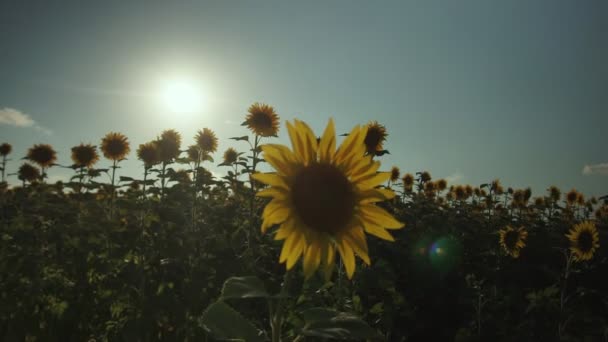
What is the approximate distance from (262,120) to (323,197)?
4.19m

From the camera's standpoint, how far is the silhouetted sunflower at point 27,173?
7.98 m

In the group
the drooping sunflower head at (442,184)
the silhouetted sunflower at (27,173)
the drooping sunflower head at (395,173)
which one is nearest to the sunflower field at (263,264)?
the silhouetted sunflower at (27,173)

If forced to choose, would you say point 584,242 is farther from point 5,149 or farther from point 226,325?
point 5,149

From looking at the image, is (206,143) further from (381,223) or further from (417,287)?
(381,223)

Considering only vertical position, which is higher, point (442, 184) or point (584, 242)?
point (442, 184)

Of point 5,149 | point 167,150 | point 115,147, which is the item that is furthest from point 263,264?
point 5,149

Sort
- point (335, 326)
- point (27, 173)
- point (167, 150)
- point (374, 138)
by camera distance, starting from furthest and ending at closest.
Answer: point (27, 173) < point (167, 150) < point (374, 138) < point (335, 326)

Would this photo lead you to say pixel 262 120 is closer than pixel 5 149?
Yes

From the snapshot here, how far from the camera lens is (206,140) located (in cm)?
664

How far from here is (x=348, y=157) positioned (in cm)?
161

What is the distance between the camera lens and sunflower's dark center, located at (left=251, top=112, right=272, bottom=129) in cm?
557

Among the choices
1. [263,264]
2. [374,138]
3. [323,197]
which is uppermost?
[374,138]

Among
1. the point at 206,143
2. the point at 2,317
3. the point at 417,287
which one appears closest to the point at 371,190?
the point at 2,317

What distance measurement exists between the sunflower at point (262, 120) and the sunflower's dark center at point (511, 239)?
491cm
